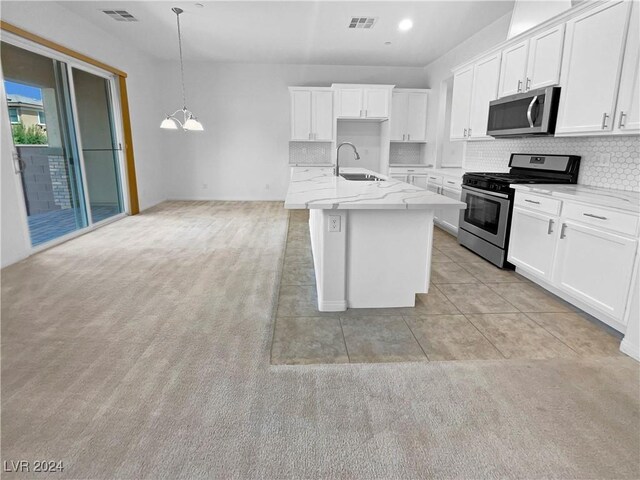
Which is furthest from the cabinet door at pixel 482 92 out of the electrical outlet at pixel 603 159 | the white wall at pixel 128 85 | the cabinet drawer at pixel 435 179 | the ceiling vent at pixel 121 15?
the white wall at pixel 128 85

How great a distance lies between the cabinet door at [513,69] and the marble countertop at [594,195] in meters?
1.15

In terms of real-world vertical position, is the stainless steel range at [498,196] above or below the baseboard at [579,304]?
above

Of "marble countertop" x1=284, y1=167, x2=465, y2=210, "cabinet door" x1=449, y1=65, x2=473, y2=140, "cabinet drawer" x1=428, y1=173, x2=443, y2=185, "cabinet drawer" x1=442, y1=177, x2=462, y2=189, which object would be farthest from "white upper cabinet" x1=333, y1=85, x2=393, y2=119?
"marble countertop" x1=284, y1=167, x2=465, y2=210

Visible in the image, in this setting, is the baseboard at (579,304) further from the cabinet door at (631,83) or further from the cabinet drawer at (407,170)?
the cabinet drawer at (407,170)

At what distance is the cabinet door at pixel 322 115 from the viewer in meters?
7.12

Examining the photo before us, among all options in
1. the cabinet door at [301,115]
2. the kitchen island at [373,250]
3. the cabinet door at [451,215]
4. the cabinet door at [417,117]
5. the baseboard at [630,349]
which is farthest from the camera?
the cabinet door at [417,117]

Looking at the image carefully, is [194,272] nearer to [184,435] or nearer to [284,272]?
[284,272]

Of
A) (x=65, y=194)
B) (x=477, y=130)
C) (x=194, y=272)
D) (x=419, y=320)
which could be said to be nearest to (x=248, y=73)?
(x=65, y=194)

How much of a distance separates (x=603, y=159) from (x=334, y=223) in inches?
96.8

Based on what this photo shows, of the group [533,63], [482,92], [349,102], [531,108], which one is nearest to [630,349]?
[531,108]

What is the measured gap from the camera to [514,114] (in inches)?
147

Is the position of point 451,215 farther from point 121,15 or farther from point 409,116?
point 121,15

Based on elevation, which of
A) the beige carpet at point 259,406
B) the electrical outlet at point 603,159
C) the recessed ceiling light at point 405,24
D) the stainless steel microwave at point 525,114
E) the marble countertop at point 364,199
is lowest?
the beige carpet at point 259,406

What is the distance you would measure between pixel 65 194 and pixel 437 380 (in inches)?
192
